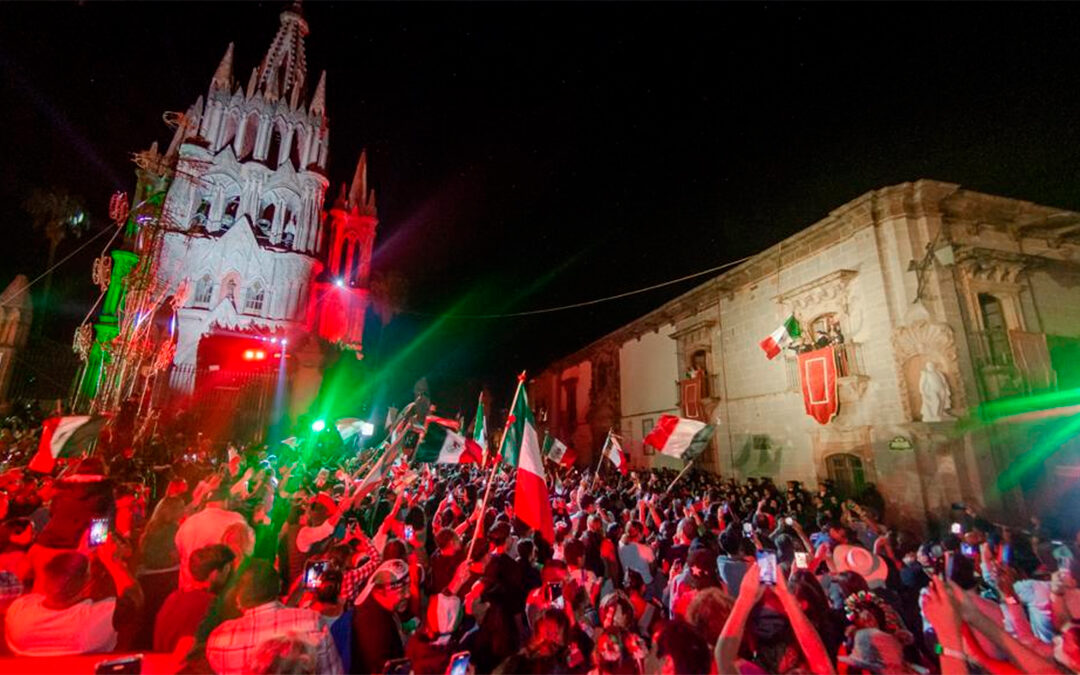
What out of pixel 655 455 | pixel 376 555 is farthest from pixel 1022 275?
pixel 376 555

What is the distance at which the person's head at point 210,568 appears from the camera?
10.00 ft

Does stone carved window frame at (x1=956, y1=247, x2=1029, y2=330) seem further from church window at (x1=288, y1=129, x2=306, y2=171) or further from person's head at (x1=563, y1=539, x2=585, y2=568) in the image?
church window at (x1=288, y1=129, x2=306, y2=171)

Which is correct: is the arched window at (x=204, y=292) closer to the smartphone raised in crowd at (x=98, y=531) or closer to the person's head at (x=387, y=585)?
the smartphone raised in crowd at (x=98, y=531)

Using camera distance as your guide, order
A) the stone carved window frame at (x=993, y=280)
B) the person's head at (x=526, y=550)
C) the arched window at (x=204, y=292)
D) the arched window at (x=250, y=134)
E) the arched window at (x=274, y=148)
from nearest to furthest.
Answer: the person's head at (x=526, y=550), the stone carved window frame at (x=993, y=280), the arched window at (x=204, y=292), the arched window at (x=250, y=134), the arched window at (x=274, y=148)

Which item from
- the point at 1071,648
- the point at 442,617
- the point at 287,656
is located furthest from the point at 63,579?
the point at 1071,648

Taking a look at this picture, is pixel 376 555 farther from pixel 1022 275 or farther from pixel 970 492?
pixel 1022 275

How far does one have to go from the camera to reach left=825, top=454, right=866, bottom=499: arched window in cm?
1398

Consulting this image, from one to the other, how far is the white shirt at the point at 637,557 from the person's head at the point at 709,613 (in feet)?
8.40

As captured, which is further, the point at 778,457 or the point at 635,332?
the point at 635,332

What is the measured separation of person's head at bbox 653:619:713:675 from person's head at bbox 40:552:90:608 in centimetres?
357

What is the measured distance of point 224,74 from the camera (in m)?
34.2

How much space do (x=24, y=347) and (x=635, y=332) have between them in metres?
29.8

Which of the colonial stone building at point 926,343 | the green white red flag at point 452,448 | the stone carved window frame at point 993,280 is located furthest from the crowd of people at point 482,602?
the stone carved window frame at point 993,280

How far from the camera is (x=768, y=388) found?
17531 mm
